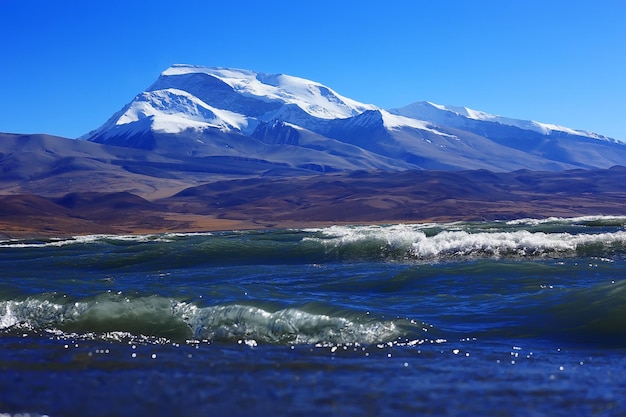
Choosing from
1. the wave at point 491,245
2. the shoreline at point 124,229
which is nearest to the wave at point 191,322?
the wave at point 491,245

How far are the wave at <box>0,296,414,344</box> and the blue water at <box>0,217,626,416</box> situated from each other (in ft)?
0.12

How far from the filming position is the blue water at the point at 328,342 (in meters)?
8.45

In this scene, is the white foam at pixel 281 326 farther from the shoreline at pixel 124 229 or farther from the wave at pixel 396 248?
the shoreline at pixel 124 229

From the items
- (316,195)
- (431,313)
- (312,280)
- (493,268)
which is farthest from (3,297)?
(316,195)

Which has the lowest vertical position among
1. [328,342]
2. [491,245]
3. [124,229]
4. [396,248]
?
[328,342]

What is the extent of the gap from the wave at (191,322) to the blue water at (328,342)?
4 centimetres

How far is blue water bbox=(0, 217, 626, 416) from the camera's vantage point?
845 cm

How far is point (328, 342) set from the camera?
39.1 ft

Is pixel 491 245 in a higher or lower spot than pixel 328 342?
higher

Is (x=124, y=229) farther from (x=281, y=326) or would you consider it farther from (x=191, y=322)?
(x=281, y=326)

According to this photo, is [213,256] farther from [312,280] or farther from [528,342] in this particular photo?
[528,342]

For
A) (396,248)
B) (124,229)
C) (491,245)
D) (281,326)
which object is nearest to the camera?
(281,326)

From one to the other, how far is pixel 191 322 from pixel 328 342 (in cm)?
300

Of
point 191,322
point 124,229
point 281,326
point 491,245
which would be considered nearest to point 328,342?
point 281,326
